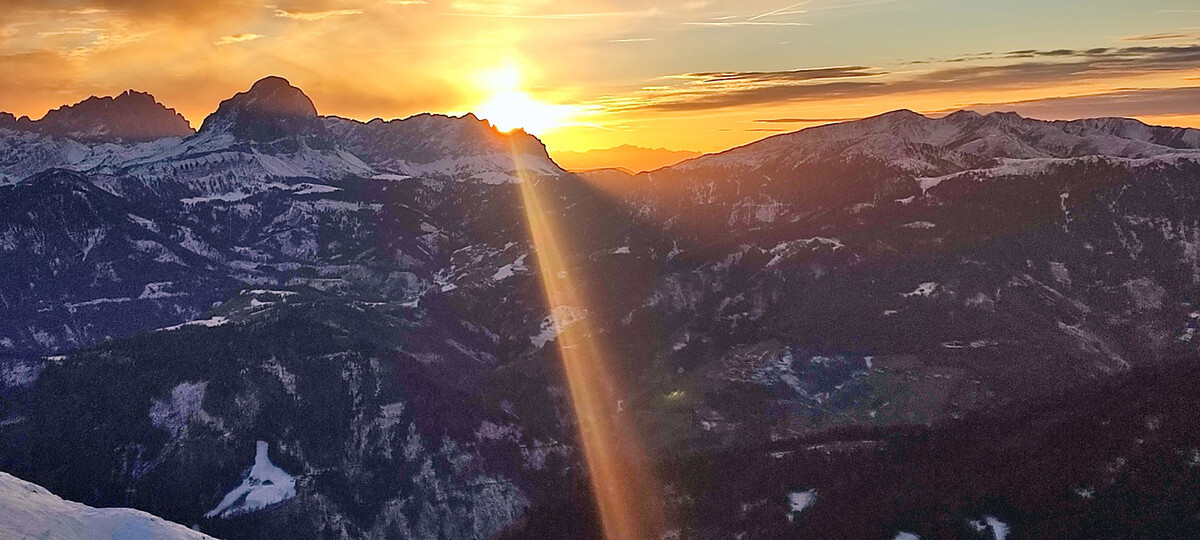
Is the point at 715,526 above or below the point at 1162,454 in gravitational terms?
below

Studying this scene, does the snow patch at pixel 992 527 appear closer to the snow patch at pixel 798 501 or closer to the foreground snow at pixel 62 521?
the snow patch at pixel 798 501

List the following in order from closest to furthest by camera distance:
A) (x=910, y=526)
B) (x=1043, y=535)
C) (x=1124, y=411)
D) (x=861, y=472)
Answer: (x=1043, y=535)
(x=910, y=526)
(x=1124, y=411)
(x=861, y=472)

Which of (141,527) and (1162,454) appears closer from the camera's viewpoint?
(141,527)

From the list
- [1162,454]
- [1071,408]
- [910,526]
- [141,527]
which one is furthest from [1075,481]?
[141,527]

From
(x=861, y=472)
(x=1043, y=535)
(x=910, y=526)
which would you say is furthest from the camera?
(x=861, y=472)

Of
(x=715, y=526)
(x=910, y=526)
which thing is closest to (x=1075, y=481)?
(x=910, y=526)

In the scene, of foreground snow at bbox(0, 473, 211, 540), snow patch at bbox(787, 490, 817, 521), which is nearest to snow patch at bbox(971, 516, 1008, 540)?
snow patch at bbox(787, 490, 817, 521)

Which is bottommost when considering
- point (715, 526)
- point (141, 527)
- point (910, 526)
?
point (715, 526)

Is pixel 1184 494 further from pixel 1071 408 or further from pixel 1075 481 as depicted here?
pixel 1071 408
